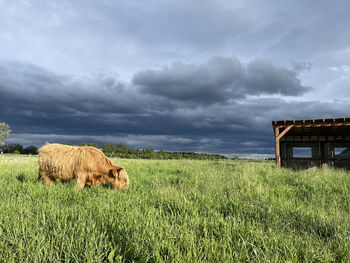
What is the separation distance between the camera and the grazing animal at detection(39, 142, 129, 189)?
21.5ft

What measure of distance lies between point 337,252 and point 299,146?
66.9ft

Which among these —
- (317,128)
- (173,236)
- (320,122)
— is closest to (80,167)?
(173,236)

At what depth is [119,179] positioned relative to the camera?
21.1ft

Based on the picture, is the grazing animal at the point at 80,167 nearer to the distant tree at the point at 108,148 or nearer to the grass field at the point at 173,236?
the grass field at the point at 173,236

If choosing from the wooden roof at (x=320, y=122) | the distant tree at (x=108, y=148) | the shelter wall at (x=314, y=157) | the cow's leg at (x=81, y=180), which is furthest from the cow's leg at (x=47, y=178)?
the distant tree at (x=108, y=148)

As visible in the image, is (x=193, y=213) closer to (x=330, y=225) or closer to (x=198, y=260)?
(x=198, y=260)

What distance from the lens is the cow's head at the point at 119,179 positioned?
631 centimetres

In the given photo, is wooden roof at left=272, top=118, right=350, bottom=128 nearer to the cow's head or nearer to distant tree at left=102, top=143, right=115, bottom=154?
the cow's head

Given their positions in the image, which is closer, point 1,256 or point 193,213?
point 1,256

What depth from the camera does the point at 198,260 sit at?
6.85 ft

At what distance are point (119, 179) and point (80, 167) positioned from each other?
1.27 metres

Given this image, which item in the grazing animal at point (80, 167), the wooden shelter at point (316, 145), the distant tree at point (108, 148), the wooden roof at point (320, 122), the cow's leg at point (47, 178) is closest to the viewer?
the grazing animal at point (80, 167)

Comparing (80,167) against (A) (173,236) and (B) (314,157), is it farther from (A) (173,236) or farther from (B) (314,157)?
(B) (314,157)

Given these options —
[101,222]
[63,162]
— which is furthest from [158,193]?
[63,162]
